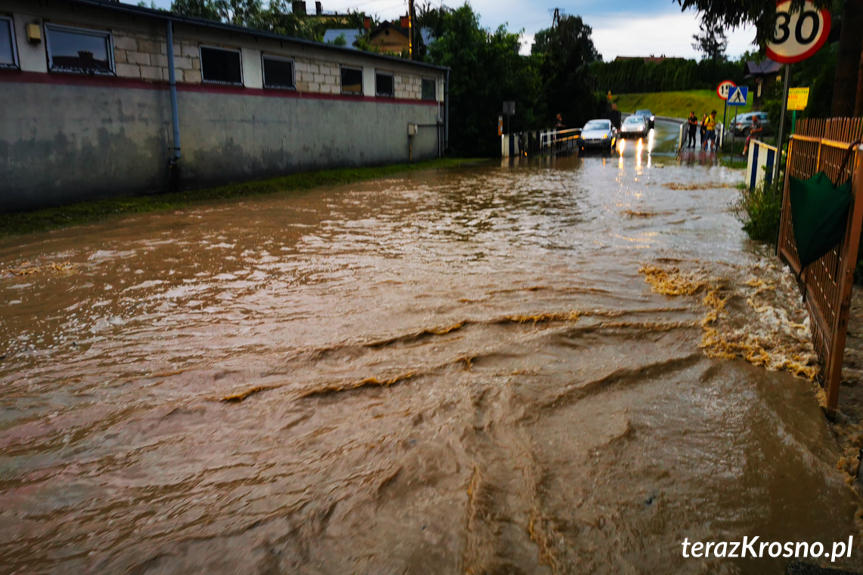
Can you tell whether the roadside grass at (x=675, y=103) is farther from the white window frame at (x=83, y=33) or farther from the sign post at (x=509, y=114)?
the white window frame at (x=83, y=33)

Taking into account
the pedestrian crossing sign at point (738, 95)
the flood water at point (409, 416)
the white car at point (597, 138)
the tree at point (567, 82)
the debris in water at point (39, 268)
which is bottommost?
the flood water at point (409, 416)

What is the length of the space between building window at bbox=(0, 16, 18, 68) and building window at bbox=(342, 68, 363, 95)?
445 inches

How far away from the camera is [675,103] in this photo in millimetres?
77188

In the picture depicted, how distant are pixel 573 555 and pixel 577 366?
2121 mm

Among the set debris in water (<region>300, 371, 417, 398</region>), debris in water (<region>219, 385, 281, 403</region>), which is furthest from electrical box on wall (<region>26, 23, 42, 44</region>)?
debris in water (<region>300, 371, 417, 398</region>)

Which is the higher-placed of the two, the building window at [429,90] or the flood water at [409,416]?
the building window at [429,90]

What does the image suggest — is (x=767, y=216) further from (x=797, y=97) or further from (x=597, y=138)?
(x=597, y=138)

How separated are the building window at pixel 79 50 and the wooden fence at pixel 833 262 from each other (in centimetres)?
1407

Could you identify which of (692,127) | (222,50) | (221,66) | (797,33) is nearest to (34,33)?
(221,66)

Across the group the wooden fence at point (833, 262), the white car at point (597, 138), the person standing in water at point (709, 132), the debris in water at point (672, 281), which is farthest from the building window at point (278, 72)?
the person standing in water at point (709, 132)

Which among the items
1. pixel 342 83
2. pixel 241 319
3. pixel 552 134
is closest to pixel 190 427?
pixel 241 319

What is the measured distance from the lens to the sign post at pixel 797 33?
23.7 ft

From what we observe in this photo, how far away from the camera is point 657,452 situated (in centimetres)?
344

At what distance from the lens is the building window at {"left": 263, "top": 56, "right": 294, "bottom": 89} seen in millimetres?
19000
